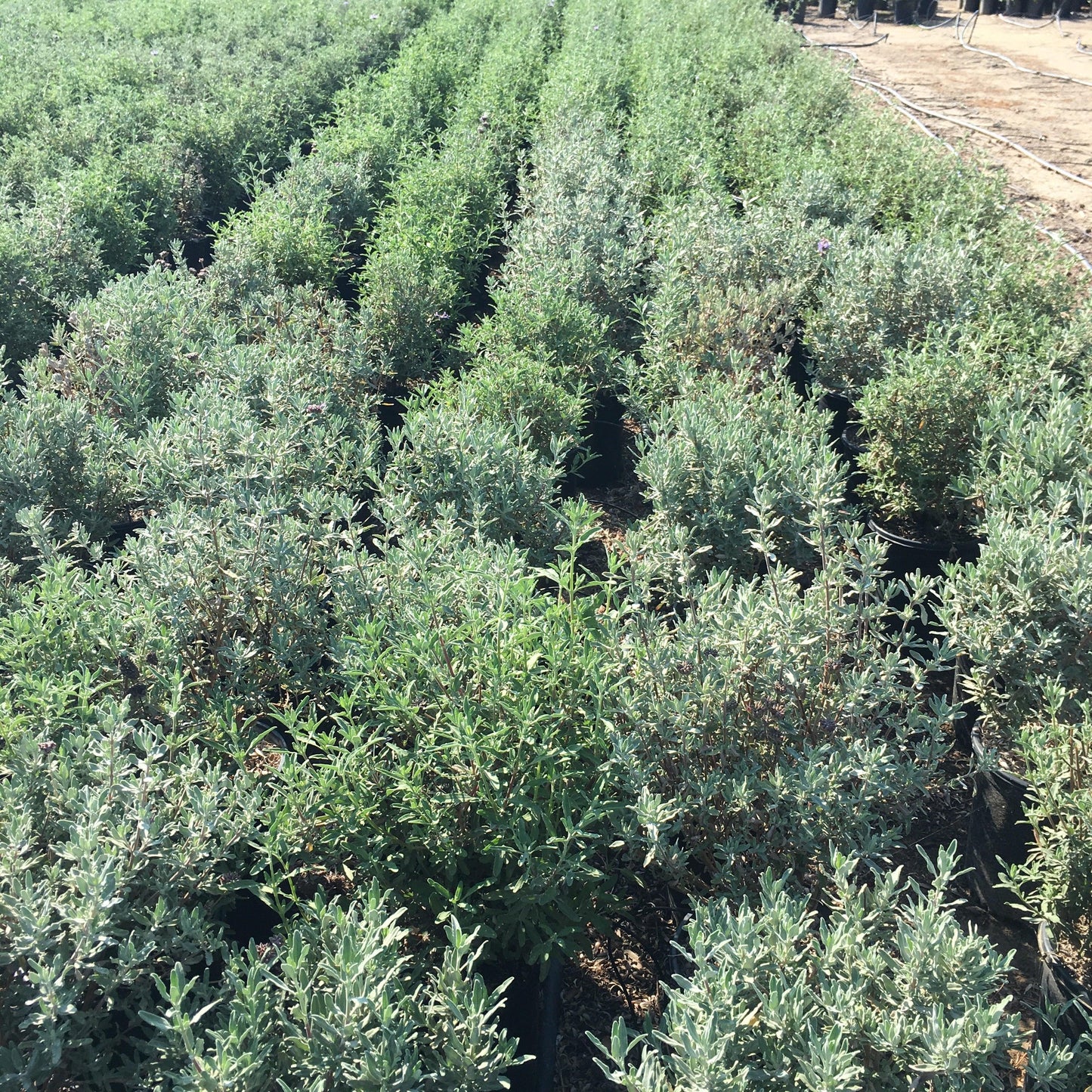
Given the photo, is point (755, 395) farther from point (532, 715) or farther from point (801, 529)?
point (532, 715)

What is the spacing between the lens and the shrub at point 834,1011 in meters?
1.68

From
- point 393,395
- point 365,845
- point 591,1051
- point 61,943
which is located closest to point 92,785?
point 61,943

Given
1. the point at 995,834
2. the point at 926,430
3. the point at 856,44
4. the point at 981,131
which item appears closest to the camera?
the point at 995,834

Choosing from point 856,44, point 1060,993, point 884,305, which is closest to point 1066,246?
point 884,305

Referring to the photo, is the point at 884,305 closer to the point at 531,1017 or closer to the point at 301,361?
the point at 301,361

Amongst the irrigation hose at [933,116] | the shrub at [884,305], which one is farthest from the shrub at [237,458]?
the irrigation hose at [933,116]

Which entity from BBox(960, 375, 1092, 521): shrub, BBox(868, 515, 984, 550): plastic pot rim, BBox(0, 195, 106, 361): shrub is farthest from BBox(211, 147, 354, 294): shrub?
BBox(960, 375, 1092, 521): shrub

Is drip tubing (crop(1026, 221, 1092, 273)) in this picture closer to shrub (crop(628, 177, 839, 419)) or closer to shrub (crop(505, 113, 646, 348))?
shrub (crop(628, 177, 839, 419))

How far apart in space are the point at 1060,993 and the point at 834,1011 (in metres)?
0.87

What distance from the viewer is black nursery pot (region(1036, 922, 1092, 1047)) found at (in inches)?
85.3

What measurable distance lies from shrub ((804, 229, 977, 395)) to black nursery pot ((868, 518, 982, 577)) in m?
0.90

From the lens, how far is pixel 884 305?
15.0 feet

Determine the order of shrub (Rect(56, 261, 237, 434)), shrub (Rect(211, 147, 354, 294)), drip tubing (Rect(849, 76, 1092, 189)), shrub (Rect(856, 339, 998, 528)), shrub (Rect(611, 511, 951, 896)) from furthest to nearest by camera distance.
Answer: drip tubing (Rect(849, 76, 1092, 189)), shrub (Rect(211, 147, 354, 294)), shrub (Rect(56, 261, 237, 434)), shrub (Rect(856, 339, 998, 528)), shrub (Rect(611, 511, 951, 896))

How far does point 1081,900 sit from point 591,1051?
124 cm
